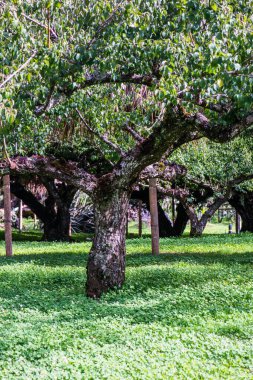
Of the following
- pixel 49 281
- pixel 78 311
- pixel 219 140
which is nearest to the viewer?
pixel 78 311

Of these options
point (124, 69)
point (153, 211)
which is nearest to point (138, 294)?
point (124, 69)

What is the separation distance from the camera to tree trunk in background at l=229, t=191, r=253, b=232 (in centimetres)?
2241

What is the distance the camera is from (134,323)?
278 inches

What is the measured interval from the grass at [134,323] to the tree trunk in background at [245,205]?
10.3m

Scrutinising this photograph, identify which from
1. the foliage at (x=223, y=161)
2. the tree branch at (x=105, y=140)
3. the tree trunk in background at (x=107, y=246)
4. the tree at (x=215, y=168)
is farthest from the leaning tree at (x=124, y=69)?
the foliage at (x=223, y=161)

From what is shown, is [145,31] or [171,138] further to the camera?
[171,138]

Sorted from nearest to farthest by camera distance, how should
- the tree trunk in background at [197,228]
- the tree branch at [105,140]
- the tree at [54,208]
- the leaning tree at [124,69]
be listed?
the leaning tree at [124,69], the tree branch at [105,140], the tree trunk in background at [197,228], the tree at [54,208]

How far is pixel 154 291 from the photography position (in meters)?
9.05

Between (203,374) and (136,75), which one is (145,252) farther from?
(203,374)

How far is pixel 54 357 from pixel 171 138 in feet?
14.0

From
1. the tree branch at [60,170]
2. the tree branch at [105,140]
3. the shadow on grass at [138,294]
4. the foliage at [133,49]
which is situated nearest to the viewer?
the foliage at [133,49]

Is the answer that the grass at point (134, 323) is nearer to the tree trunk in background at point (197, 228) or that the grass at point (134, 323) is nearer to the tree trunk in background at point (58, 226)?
the tree trunk in background at point (197, 228)

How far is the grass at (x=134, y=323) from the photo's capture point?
5.26m

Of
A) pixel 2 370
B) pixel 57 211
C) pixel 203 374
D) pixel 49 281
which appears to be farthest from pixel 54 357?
pixel 57 211
